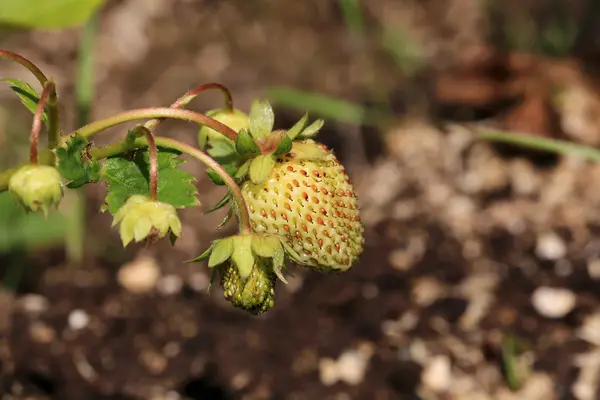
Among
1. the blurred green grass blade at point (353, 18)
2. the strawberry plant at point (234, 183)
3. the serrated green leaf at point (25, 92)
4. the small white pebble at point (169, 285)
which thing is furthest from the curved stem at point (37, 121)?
the blurred green grass blade at point (353, 18)

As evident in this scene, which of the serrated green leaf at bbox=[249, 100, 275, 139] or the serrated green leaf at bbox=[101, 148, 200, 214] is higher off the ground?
the serrated green leaf at bbox=[249, 100, 275, 139]

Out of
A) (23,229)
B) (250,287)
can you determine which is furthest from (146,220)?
(23,229)

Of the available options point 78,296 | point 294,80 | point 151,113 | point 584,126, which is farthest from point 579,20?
point 151,113

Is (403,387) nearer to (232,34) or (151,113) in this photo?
(151,113)

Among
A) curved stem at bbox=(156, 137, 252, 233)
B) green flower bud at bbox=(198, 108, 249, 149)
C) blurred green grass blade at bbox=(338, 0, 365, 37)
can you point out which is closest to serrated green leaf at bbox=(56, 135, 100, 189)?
curved stem at bbox=(156, 137, 252, 233)

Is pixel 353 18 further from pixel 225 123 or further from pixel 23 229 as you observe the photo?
pixel 225 123

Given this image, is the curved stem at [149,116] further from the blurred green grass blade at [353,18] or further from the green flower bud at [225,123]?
the blurred green grass blade at [353,18]

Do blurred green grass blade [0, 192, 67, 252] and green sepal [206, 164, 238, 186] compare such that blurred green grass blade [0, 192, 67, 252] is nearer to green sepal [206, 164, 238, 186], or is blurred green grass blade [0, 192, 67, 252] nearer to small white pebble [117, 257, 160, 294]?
small white pebble [117, 257, 160, 294]
